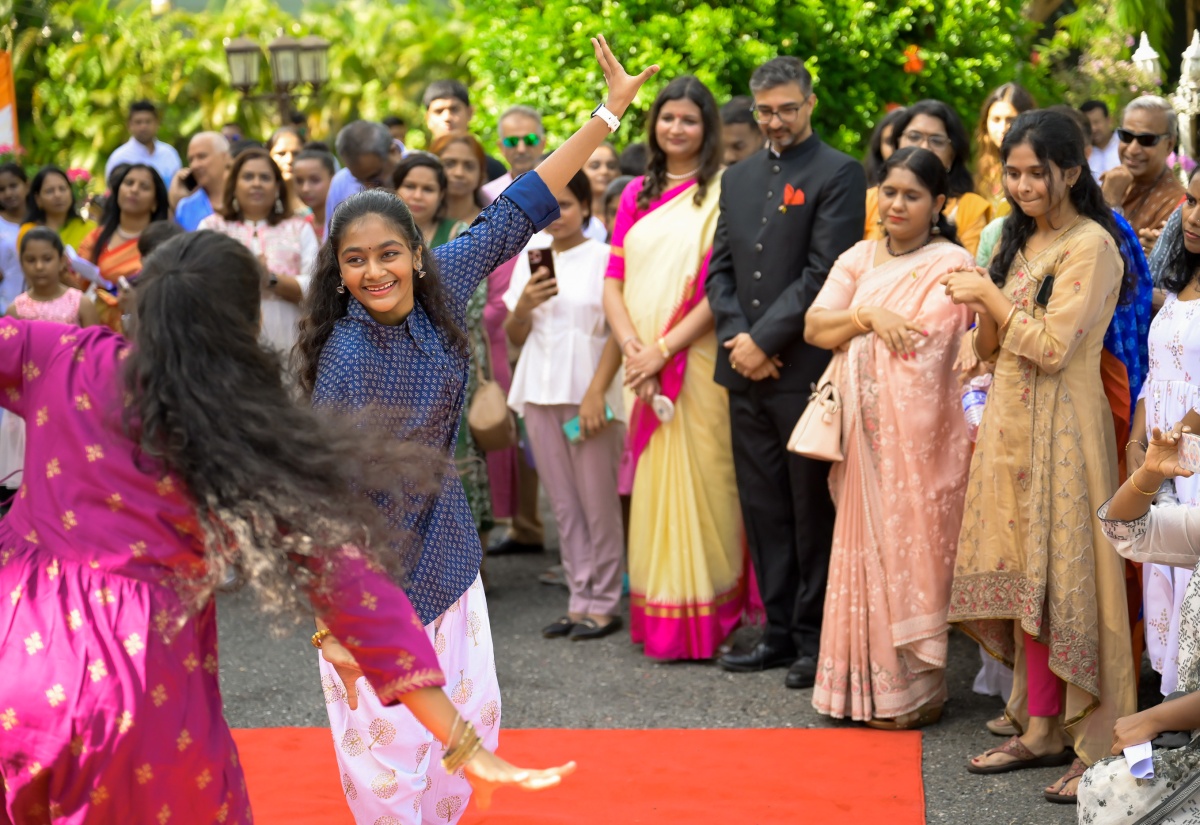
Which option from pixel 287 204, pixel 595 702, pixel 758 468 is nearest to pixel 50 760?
pixel 595 702

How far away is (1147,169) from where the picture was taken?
17.4 feet

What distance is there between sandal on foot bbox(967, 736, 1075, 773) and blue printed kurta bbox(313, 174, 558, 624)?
1777 mm

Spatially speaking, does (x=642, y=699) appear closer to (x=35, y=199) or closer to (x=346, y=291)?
(x=346, y=291)

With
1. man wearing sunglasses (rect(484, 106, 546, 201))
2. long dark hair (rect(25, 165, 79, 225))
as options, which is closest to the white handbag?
man wearing sunglasses (rect(484, 106, 546, 201))

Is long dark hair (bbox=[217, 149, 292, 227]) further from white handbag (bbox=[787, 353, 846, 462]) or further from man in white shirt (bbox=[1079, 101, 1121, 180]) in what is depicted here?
man in white shirt (bbox=[1079, 101, 1121, 180])

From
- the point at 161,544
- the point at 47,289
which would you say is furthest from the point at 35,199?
the point at 161,544

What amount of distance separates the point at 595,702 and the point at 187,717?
9.28ft

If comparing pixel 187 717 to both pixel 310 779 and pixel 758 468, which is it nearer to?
pixel 310 779

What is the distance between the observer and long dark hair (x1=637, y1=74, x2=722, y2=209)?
5.38 metres

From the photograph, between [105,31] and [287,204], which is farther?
[105,31]

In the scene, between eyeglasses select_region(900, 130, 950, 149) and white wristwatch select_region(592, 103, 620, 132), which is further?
eyeglasses select_region(900, 130, 950, 149)

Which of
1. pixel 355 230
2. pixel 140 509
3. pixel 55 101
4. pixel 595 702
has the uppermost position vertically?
pixel 55 101

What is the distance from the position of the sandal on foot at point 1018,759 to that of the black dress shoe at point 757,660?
3.82ft

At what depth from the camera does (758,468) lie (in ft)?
17.2
